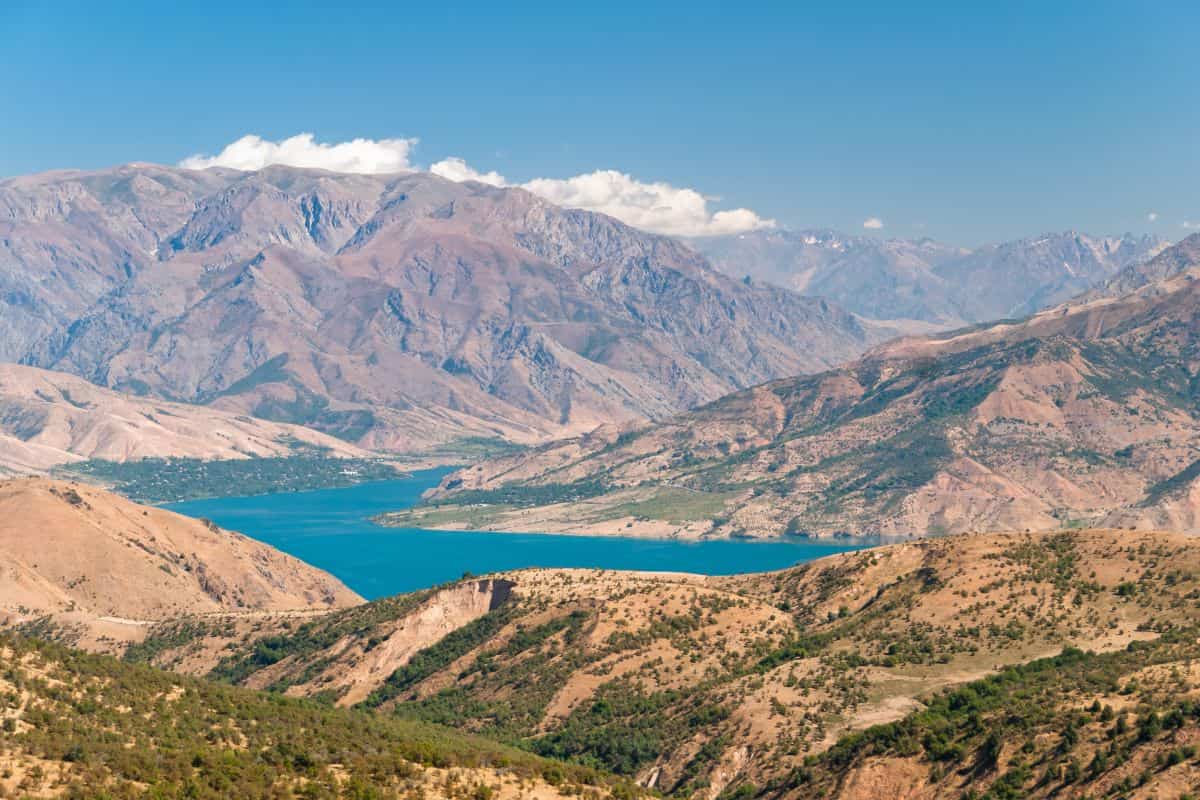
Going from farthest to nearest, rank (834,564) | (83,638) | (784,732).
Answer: (83,638) < (834,564) < (784,732)

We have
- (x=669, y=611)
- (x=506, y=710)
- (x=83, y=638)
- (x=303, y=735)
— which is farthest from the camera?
(x=83, y=638)

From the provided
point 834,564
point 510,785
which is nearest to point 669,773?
point 510,785

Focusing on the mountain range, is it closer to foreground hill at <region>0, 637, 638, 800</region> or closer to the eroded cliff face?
foreground hill at <region>0, 637, 638, 800</region>

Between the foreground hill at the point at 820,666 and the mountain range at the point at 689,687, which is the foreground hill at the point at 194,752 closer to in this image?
the mountain range at the point at 689,687

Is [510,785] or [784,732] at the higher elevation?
[510,785]

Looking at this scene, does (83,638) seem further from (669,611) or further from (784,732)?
(784,732)

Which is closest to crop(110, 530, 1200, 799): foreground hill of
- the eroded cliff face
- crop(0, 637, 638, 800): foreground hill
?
the eroded cliff face

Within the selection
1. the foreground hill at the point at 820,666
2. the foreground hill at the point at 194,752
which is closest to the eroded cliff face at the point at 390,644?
the foreground hill at the point at 820,666

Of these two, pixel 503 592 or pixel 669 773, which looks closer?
pixel 669 773
